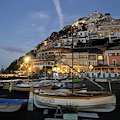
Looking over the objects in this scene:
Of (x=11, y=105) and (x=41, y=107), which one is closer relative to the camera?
(x=11, y=105)

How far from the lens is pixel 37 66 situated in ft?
143

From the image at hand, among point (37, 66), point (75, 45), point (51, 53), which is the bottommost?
point (37, 66)

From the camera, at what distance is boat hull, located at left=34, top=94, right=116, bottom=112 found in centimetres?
776

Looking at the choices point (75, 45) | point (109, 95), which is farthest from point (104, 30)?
point (109, 95)

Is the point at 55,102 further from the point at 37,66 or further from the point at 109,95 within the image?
the point at 37,66

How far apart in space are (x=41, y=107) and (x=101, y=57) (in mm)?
42563

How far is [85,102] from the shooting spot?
776 cm

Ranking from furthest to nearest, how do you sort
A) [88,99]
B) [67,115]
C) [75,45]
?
[75,45]
[88,99]
[67,115]

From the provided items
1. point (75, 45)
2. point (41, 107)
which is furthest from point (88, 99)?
point (75, 45)

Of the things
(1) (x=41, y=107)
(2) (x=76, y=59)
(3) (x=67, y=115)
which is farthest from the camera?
(2) (x=76, y=59)

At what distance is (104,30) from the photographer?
74438mm

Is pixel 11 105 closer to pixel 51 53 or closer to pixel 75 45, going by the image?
pixel 51 53

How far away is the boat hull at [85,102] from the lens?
776 centimetres

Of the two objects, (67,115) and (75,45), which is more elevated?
(75,45)
